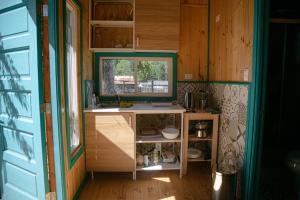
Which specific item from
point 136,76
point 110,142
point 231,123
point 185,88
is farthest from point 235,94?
point 110,142

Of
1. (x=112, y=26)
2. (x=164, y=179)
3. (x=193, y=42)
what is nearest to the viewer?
(x=164, y=179)

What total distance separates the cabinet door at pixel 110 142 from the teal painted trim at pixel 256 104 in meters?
1.25

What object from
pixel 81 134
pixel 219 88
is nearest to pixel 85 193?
pixel 81 134

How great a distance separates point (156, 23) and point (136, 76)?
Result: 0.80 m

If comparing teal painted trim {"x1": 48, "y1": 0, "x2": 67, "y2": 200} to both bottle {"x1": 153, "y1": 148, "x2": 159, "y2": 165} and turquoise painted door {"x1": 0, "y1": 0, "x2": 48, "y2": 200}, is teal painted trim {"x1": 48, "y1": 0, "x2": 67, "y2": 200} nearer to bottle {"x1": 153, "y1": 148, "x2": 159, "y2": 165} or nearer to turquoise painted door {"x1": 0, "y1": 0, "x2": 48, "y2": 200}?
turquoise painted door {"x1": 0, "y1": 0, "x2": 48, "y2": 200}

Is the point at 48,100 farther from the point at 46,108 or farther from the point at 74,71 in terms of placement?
the point at 74,71

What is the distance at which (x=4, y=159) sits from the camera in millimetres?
1819

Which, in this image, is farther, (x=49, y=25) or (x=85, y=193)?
(x=85, y=193)

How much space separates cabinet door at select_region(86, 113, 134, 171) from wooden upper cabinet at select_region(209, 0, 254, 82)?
130 cm

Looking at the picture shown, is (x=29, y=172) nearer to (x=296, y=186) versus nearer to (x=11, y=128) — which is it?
(x=11, y=128)

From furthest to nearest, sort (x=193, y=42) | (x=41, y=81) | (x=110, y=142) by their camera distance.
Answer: (x=193, y=42) → (x=110, y=142) → (x=41, y=81)

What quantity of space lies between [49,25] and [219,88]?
2.03m

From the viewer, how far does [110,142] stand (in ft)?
7.45

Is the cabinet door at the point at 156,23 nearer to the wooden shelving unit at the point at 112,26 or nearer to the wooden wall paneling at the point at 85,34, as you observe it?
the wooden shelving unit at the point at 112,26
